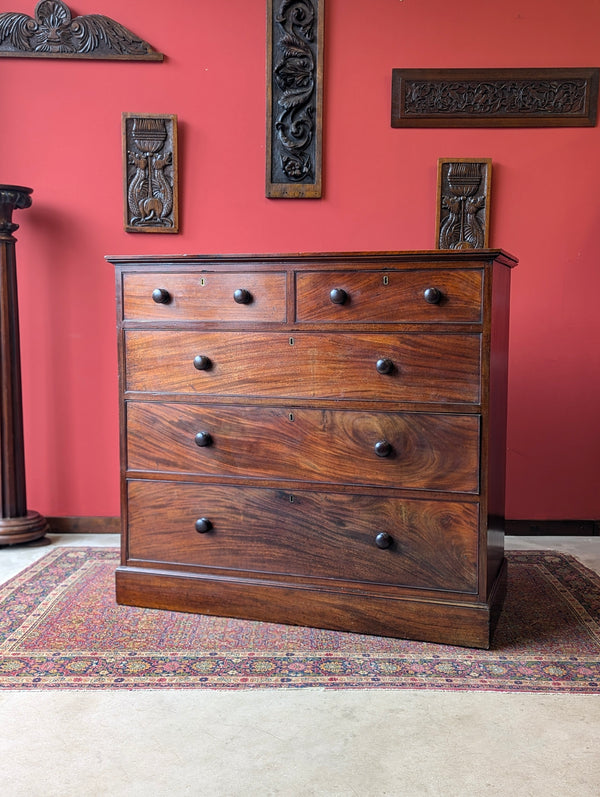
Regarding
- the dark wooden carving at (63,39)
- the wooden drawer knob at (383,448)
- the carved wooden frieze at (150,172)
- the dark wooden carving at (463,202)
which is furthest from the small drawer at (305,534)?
the dark wooden carving at (63,39)

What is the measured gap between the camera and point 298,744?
176 centimetres

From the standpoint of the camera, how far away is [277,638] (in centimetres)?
237

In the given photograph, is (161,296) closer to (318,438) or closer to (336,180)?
(318,438)

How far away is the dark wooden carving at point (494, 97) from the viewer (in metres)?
3.29

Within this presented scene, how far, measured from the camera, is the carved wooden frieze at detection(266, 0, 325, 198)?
3299 millimetres

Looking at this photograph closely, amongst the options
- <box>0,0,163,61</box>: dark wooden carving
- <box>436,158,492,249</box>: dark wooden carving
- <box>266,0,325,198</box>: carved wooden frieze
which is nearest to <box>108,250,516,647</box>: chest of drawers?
<box>436,158,492,249</box>: dark wooden carving

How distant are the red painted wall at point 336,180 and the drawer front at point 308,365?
101cm

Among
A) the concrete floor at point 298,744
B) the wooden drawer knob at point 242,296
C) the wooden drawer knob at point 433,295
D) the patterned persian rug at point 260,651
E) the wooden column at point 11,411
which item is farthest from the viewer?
the wooden column at point 11,411

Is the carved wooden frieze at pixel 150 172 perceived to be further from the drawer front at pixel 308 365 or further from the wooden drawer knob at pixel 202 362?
the wooden drawer knob at pixel 202 362

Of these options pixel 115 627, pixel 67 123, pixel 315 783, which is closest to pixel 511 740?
pixel 315 783

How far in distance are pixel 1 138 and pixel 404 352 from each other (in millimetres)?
2261

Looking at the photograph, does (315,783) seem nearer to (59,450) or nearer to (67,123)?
(59,450)

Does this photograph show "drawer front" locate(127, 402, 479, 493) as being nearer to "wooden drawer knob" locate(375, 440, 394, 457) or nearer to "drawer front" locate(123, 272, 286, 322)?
"wooden drawer knob" locate(375, 440, 394, 457)

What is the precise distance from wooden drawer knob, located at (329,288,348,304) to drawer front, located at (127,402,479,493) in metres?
0.35
